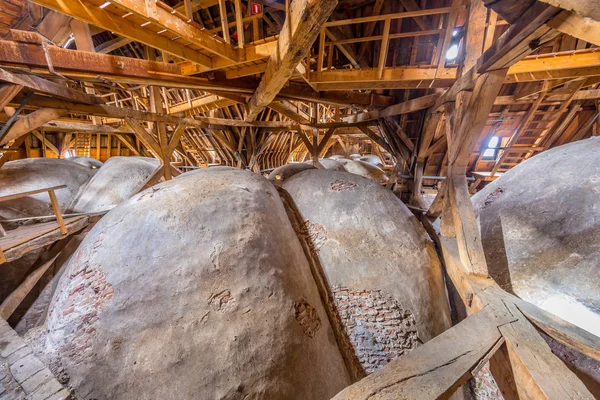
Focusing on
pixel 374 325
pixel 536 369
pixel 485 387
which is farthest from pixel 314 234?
pixel 485 387

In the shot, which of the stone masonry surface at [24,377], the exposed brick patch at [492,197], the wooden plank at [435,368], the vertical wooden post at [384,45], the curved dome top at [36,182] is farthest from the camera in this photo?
the curved dome top at [36,182]

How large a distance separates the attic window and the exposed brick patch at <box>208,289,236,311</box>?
8.94 m

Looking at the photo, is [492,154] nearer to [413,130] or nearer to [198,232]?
[413,130]

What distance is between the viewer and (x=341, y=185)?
12.2 feet

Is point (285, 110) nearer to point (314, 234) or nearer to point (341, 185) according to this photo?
point (341, 185)

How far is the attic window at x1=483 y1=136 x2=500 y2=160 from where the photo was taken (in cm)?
713

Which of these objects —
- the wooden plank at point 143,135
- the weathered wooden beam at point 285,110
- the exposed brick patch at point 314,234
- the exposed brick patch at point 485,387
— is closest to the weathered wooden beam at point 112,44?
the wooden plank at point 143,135

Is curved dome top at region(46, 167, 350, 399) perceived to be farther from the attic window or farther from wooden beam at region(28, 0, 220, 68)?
the attic window

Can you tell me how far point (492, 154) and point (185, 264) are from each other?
1009cm

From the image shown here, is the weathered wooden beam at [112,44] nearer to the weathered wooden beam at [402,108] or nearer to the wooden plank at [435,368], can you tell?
the weathered wooden beam at [402,108]

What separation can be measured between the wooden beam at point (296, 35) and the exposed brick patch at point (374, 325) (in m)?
2.80

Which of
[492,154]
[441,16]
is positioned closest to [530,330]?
[441,16]

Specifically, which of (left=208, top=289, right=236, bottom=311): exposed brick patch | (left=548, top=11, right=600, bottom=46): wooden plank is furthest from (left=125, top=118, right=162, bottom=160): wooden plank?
(left=548, top=11, right=600, bottom=46): wooden plank

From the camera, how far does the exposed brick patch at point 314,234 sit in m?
3.15
